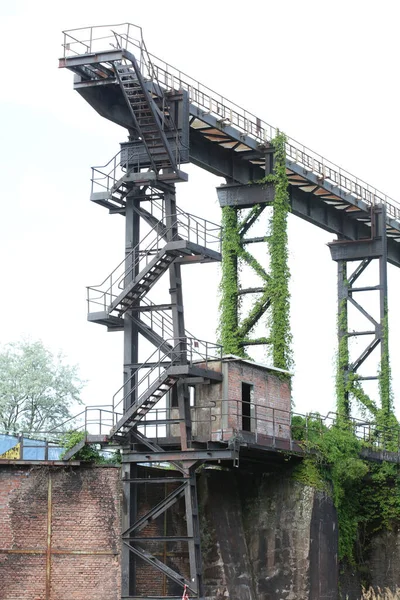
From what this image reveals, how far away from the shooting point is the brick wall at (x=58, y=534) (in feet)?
115

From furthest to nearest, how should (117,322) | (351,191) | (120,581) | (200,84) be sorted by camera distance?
1. (351,191)
2. (200,84)
3. (117,322)
4. (120,581)

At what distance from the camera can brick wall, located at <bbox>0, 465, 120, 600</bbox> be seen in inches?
1379

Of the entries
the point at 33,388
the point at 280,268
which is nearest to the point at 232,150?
the point at 280,268

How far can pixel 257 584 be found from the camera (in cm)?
3847

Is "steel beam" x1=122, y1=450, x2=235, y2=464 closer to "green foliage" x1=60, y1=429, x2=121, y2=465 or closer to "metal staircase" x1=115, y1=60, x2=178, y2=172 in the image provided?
"green foliage" x1=60, y1=429, x2=121, y2=465

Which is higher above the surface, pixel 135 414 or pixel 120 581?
pixel 135 414

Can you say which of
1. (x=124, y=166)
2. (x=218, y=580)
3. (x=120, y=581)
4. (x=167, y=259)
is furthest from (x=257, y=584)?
(x=124, y=166)

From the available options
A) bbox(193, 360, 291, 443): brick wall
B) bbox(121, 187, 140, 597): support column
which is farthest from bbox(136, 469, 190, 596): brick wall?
bbox(193, 360, 291, 443): brick wall

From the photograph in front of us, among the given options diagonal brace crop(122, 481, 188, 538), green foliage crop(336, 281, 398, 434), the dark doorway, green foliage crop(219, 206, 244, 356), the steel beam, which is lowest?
diagonal brace crop(122, 481, 188, 538)

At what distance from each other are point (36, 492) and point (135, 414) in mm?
3783

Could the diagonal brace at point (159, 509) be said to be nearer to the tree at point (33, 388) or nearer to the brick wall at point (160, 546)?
the brick wall at point (160, 546)

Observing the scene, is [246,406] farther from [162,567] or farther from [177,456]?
[162,567]

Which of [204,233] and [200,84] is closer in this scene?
[204,233]

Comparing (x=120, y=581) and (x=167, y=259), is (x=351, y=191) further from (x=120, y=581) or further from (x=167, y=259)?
(x=120, y=581)
